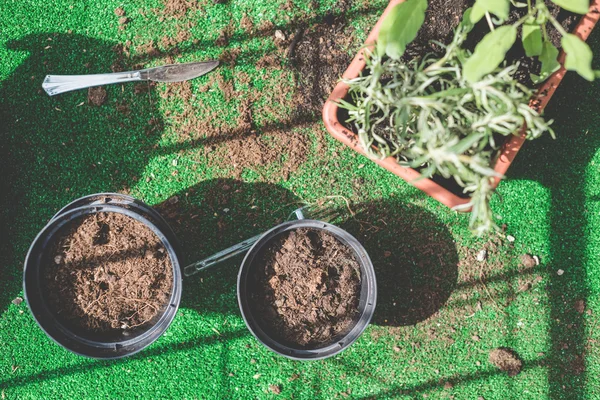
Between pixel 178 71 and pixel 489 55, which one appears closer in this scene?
pixel 489 55

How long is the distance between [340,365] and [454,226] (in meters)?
0.72

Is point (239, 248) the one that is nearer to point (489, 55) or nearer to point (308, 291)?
point (308, 291)

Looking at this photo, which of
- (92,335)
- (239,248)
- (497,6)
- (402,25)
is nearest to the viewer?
(497,6)

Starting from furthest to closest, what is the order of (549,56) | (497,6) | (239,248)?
(239,248) → (549,56) → (497,6)

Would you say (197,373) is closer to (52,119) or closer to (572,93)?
(52,119)

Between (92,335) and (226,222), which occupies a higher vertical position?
(226,222)

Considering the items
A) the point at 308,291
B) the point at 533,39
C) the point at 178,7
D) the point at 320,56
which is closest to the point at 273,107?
the point at 320,56

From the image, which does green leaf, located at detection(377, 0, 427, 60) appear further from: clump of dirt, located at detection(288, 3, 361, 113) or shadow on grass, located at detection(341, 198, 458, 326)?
shadow on grass, located at detection(341, 198, 458, 326)

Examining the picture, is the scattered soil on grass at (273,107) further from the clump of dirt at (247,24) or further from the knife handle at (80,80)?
the knife handle at (80,80)

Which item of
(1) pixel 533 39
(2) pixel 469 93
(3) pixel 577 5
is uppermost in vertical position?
(3) pixel 577 5

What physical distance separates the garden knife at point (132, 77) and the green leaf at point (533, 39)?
116 cm

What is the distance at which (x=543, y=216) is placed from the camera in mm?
2014

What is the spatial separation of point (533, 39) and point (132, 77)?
1.44 meters

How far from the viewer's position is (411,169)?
66.9 inches
